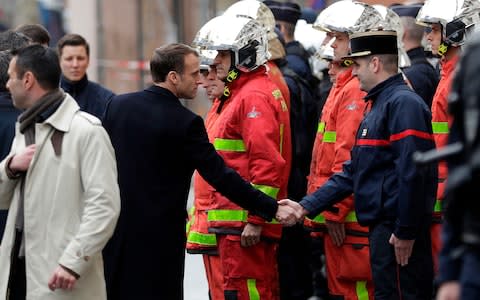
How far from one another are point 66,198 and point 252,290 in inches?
90.5

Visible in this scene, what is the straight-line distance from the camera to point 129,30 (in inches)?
856

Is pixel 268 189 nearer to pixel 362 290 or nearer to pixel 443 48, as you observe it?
pixel 362 290

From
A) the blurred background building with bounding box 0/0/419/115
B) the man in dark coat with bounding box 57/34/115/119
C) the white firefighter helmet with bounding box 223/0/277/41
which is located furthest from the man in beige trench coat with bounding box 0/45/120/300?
the blurred background building with bounding box 0/0/419/115

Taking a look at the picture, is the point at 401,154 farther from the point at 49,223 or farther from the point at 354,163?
the point at 49,223

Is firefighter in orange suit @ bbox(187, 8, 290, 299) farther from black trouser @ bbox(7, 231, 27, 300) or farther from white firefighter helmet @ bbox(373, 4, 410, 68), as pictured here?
black trouser @ bbox(7, 231, 27, 300)

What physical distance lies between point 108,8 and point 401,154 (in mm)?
15033

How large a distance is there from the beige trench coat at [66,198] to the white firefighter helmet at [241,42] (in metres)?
2.15

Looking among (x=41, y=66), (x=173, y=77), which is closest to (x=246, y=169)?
(x=173, y=77)

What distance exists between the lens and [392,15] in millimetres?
9422

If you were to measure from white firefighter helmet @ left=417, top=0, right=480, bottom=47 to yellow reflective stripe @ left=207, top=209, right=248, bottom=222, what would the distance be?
167 centimetres

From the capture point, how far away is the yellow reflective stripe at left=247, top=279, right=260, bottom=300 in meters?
8.53

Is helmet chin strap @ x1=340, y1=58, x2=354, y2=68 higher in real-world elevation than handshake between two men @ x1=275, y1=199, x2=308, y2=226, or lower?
higher

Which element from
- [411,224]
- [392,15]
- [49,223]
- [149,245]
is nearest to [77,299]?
[49,223]

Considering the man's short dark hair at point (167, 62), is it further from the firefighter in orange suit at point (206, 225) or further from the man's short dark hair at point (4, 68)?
the firefighter in orange suit at point (206, 225)
